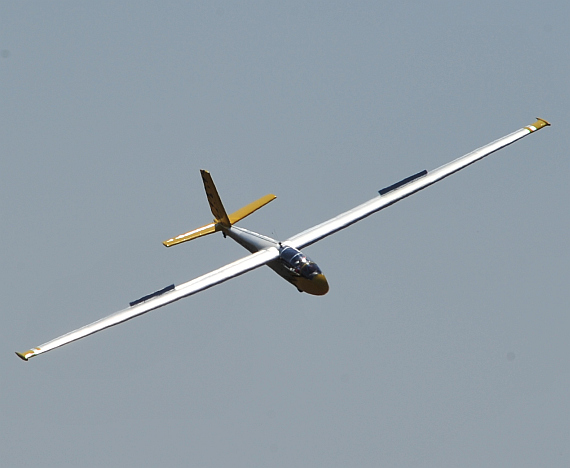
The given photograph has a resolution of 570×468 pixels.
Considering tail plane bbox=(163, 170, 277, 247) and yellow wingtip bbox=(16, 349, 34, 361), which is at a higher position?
tail plane bbox=(163, 170, 277, 247)

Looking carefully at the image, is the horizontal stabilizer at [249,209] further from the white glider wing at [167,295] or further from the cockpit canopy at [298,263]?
the cockpit canopy at [298,263]

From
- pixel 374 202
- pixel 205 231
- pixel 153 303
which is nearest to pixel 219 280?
pixel 153 303

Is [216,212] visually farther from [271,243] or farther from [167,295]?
[167,295]

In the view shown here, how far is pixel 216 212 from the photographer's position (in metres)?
75.2

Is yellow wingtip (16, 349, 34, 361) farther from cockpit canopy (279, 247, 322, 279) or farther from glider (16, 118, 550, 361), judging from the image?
cockpit canopy (279, 247, 322, 279)

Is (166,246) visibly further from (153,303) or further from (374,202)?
(374,202)

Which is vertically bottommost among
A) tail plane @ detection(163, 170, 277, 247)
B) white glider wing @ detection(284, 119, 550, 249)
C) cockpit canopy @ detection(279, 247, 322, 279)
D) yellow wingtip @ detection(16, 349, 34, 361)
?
yellow wingtip @ detection(16, 349, 34, 361)

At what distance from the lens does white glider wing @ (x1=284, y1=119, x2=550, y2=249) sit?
70125 mm

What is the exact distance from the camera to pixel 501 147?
77.2 metres

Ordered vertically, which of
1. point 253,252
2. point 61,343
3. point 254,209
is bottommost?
point 61,343

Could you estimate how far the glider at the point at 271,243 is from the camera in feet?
205

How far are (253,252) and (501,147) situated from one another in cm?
2319

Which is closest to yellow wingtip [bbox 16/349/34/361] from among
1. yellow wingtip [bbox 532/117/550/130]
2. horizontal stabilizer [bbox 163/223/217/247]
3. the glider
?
the glider

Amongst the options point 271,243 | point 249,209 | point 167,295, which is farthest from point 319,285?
point 249,209
